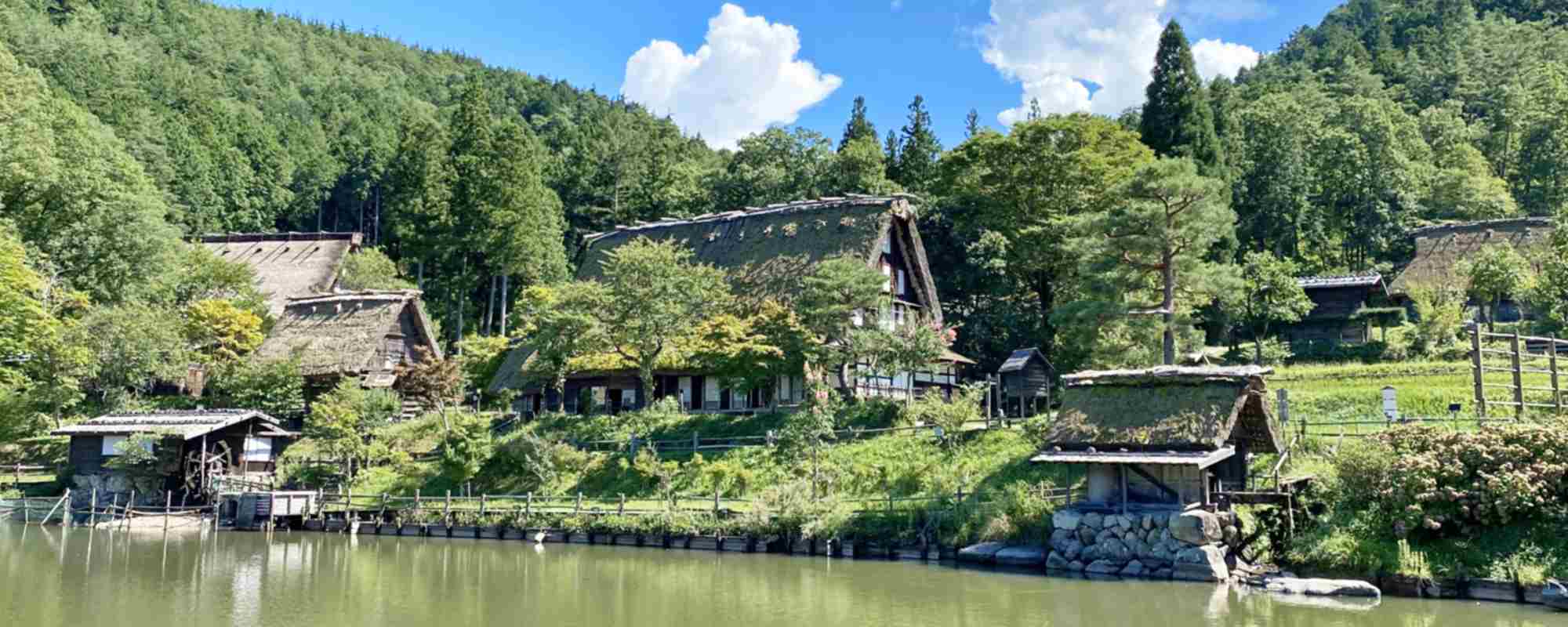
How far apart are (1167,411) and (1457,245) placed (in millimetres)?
29854

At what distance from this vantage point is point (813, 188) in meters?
49.1

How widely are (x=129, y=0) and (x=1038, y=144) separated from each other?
79.2m

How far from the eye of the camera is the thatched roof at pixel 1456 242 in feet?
134

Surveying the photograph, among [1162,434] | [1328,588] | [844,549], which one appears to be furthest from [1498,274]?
[844,549]

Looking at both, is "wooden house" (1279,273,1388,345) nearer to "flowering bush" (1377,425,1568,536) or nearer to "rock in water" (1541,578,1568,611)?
"flowering bush" (1377,425,1568,536)

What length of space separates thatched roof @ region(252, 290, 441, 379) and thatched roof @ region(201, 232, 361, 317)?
5861 mm

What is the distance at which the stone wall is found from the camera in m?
18.4

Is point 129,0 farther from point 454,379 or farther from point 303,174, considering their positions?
point 454,379

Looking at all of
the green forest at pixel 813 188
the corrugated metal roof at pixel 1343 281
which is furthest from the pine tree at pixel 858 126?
the corrugated metal roof at pixel 1343 281

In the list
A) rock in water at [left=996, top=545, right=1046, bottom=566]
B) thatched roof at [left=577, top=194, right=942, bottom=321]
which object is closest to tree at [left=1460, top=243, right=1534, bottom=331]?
thatched roof at [left=577, top=194, right=942, bottom=321]

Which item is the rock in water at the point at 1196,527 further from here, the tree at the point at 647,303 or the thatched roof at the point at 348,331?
the thatched roof at the point at 348,331

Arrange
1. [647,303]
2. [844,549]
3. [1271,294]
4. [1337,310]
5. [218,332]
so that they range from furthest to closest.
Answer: [218,332] → [1337,310] → [1271,294] → [647,303] → [844,549]

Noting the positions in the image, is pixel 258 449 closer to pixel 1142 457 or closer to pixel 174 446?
pixel 174 446

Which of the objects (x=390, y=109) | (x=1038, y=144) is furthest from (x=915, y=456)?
(x=390, y=109)
